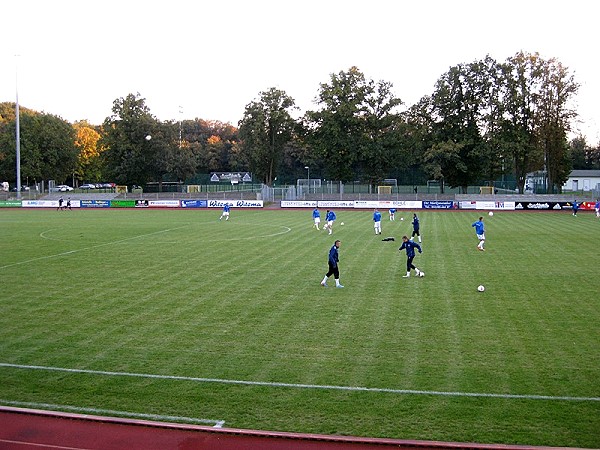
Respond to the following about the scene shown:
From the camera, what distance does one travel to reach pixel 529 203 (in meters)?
61.8

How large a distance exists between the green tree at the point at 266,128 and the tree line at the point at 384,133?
14 cm

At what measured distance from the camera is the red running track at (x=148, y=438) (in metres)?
8.12

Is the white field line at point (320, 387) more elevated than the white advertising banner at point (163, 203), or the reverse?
the white advertising banner at point (163, 203)

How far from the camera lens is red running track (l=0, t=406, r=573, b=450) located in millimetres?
8117

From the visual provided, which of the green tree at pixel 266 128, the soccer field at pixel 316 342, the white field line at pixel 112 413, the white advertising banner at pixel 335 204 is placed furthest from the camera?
the green tree at pixel 266 128

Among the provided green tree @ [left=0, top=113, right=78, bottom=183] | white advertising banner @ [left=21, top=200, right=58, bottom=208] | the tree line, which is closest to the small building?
the tree line

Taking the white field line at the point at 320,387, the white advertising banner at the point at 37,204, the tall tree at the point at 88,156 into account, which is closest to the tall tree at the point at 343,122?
the white advertising banner at the point at 37,204

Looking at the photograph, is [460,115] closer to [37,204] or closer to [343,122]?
[343,122]

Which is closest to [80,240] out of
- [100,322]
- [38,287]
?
[38,287]

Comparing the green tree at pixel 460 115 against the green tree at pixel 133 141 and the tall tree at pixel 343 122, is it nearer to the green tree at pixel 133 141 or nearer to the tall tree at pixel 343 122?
the tall tree at pixel 343 122

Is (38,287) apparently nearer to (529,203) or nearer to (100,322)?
(100,322)

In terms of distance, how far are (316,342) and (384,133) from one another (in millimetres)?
65245

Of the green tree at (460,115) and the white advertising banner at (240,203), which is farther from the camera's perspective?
the green tree at (460,115)

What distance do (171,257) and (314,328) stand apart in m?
13.8
